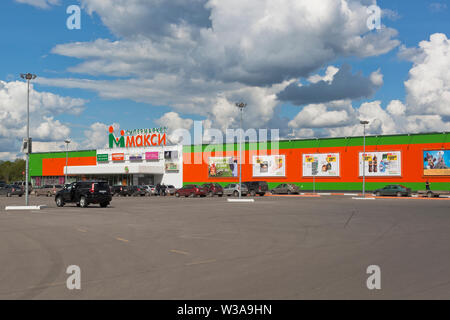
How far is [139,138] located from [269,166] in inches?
1017

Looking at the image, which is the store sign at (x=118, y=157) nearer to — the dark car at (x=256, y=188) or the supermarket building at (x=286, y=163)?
the supermarket building at (x=286, y=163)

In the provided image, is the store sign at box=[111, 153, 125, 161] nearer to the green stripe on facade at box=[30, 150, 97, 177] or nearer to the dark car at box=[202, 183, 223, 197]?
the green stripe on facade at box=[30, 150, 97, 177]

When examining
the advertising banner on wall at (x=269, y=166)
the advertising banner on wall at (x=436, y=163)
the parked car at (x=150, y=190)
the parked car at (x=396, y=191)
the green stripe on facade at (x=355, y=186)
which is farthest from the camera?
the advertising banner on wall at (x=269, y=166)

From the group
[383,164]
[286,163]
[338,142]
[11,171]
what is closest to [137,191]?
[286,163]

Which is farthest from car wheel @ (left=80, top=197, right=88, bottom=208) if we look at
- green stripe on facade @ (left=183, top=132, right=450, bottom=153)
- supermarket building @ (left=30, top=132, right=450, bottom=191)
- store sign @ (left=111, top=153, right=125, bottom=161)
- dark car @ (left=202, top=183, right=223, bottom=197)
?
store sign @ (left=111, top=153, right=125, bottom=161)

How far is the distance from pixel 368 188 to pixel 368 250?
54002mm

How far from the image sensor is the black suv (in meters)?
32.6

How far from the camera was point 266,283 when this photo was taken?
779 cm

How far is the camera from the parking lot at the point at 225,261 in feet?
23.9

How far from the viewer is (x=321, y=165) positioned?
6750 centimetres

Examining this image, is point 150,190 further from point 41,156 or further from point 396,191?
point 41,156

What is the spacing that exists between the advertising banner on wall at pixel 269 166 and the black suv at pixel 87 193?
41671mm

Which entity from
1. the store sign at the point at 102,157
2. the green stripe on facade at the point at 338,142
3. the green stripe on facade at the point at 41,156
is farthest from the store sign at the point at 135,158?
the green stripe on facade at the point at 41,156

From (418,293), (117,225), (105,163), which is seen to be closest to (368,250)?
(418,293)
